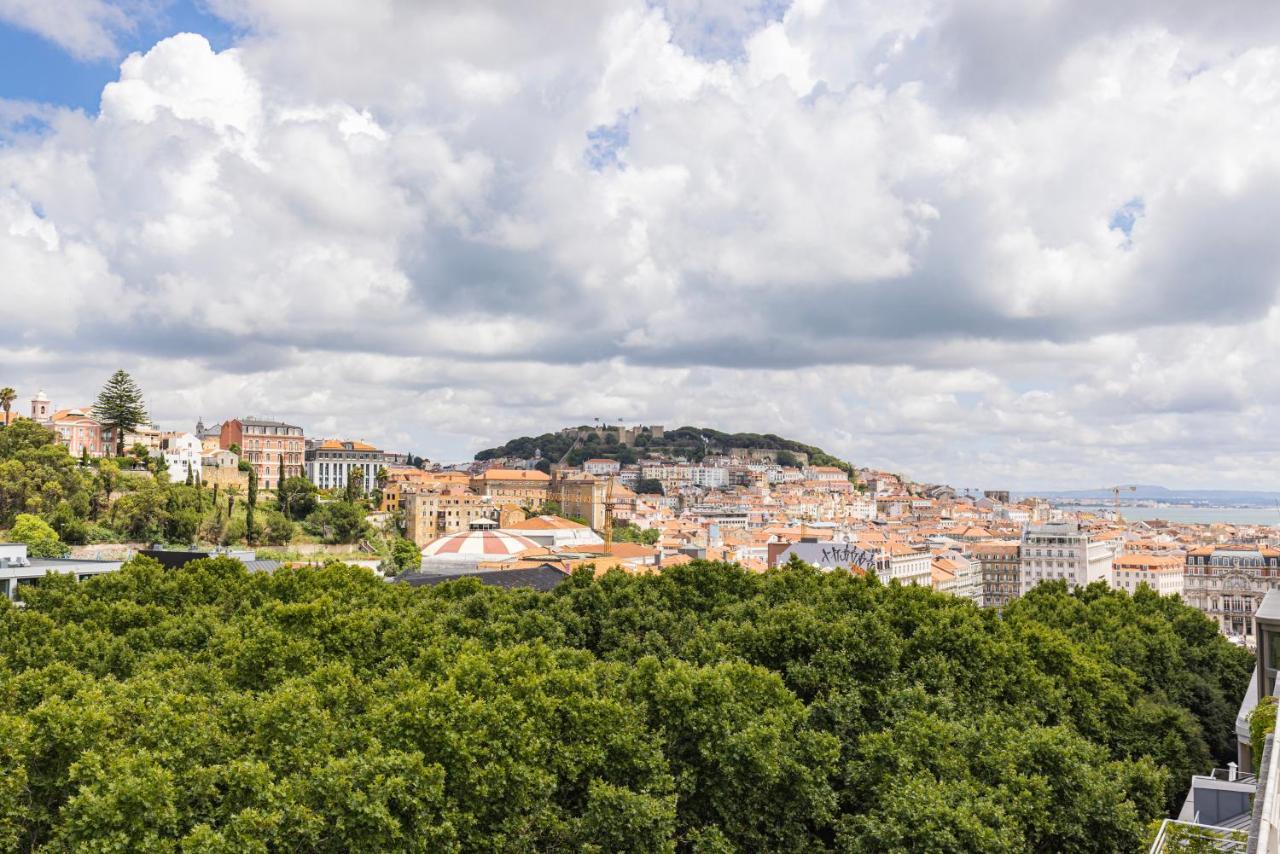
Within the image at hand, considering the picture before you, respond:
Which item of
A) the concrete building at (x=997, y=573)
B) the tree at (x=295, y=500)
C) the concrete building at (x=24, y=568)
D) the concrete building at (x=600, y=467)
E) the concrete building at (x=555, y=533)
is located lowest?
the concrete building at (x=997, y=573)

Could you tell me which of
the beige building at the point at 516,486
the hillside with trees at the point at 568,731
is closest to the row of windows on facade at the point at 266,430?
the beige building at the point at 516,486

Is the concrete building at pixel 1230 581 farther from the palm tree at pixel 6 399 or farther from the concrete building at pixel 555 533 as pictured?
the palm tree at pixel 6 399

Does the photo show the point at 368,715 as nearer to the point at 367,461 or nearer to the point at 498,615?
the point at 498,615

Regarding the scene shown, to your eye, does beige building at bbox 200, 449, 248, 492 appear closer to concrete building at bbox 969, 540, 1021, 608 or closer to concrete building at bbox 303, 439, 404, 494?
concrete building at bbox 303, 439, 404, 494

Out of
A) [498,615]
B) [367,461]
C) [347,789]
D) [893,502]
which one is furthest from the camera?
[893,502]

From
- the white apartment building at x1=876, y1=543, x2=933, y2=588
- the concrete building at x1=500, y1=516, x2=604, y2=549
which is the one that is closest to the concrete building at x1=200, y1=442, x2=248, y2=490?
the concrete building at x1=500, y1=516, x2=604, y2=549

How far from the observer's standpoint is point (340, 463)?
129m

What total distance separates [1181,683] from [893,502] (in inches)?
6346

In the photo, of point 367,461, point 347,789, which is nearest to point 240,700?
point 347,789

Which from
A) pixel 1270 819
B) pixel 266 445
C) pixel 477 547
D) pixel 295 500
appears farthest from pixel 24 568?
pixel 266 445

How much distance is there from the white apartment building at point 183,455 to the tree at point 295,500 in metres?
11.5

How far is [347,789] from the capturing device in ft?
42.9

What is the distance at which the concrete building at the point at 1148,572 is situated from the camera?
100 meters

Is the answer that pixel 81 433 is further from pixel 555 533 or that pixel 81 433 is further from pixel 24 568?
pixel 24 568
